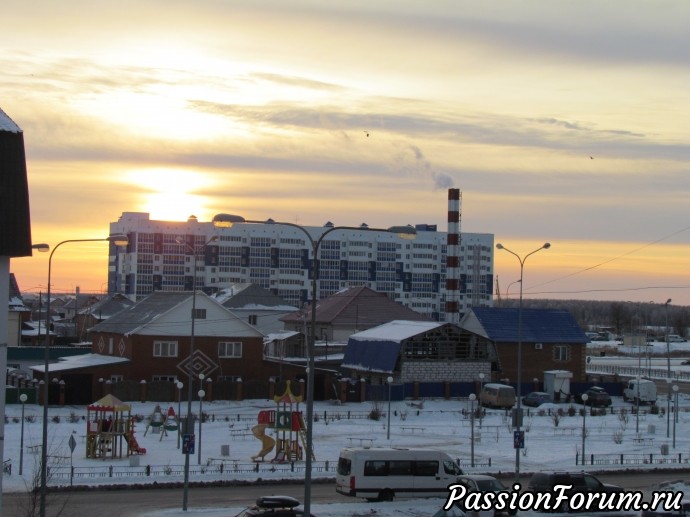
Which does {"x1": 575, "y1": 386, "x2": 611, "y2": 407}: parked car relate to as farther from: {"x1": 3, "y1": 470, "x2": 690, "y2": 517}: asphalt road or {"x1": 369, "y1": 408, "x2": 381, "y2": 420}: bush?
{"x1": 3, "y1": 470, "x2": 690, "y2": 517}: asphalt road

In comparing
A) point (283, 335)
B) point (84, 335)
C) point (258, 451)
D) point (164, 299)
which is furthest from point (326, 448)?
point (84, 335)

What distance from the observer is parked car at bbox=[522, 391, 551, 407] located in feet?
227

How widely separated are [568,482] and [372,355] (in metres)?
41.4

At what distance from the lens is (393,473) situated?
114ft

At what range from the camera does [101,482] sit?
125 ft

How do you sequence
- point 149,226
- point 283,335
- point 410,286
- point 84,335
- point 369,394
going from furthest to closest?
point 410,286 → point 149,226 → point 84,335 → point 283,335 → point 369,394

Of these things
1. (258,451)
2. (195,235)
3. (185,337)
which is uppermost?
(195,235)

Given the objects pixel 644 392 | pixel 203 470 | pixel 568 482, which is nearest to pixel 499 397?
pixel 644 392

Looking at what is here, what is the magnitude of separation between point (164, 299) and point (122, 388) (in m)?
10.5

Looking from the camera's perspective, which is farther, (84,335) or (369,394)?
(84,335)

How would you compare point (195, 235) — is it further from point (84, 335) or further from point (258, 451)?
point (258, 451)

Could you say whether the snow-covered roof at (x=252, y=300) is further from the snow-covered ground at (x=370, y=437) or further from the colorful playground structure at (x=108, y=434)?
the colorful playground structure at (x=108, y=434)

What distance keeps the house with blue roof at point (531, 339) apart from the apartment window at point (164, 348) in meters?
20.9

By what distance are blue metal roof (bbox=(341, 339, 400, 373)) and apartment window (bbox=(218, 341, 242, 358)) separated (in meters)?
9.11
